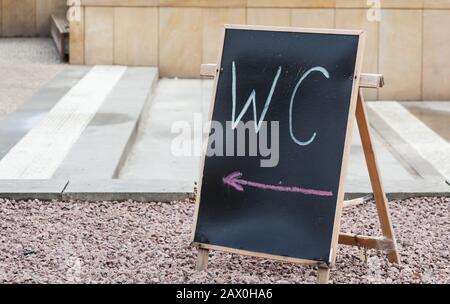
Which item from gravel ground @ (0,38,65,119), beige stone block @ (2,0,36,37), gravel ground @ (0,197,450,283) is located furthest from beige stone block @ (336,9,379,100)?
beige stone block @ (2,0,36,37)

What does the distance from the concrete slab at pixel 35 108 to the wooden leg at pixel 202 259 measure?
3.08 m

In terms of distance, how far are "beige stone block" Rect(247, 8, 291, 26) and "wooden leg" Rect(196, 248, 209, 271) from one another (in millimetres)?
8454

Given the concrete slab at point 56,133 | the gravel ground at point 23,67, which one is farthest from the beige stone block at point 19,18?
the concrete slab at point 56,133

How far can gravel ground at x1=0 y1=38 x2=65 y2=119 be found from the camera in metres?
10.3

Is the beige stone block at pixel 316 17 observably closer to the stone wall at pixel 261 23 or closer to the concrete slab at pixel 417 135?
the stone wall at pixel 261 23

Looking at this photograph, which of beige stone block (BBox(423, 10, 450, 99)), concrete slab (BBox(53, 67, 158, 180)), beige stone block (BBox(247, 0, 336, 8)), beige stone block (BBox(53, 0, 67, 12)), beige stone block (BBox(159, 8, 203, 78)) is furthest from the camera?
beige stone block (BBox(53, 0, 67, 12))

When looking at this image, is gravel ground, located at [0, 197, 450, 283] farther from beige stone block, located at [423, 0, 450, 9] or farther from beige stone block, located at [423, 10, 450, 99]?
beige stone block, located at [423, 0, 450, 9]

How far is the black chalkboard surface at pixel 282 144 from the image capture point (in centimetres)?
437

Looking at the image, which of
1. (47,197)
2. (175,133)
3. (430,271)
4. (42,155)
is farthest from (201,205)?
(175,133)

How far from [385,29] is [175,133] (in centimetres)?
464

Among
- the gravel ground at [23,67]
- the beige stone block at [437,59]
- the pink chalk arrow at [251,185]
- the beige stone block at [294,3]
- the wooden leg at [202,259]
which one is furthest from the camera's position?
the beige stone block at [294,3]

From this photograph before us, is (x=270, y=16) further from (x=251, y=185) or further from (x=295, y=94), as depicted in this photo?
(x=251, y=185)

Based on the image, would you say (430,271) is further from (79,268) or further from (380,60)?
(380,60)
